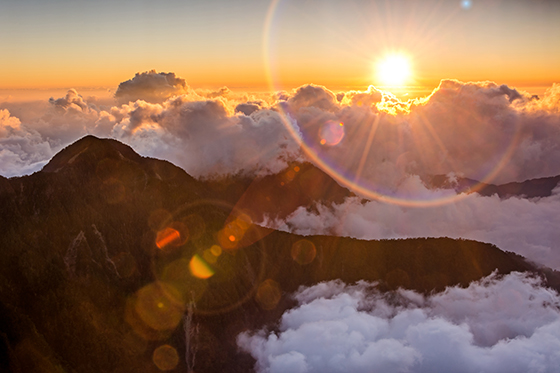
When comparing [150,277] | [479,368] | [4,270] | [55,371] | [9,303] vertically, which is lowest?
[55,371]

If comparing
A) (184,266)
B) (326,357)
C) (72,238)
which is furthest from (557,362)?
(72,238)

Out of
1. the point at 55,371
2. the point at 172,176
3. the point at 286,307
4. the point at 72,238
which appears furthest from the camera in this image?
the point at 286,307

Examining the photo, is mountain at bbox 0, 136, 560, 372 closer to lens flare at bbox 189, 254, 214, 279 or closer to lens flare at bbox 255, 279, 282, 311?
lens flare at bbox 189, 254, 214, 279

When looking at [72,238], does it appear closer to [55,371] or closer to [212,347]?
[55,371]

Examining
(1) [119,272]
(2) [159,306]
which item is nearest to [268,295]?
(2) [159,306]

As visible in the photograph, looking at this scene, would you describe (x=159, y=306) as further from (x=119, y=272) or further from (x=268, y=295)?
(x=268, y=295)

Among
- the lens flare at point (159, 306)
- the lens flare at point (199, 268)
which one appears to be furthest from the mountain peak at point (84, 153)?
the lens flare at point (199, 268)

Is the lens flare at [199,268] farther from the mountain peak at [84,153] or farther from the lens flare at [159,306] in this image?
the mountain peak at [84,153]

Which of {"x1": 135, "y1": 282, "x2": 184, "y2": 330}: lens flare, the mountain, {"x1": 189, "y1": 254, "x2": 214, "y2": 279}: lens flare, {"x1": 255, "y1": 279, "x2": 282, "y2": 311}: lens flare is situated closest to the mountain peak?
the mountain
